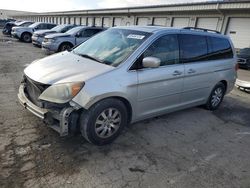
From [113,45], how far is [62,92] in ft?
4.64

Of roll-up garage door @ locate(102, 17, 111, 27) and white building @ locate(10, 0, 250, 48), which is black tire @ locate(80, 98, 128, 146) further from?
roll-up garage door @ locate(102, 17, 111, 27)

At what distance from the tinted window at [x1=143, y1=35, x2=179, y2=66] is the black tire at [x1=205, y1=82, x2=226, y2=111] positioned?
1.66 m

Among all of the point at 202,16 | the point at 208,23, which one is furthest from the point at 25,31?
the point at 208,23

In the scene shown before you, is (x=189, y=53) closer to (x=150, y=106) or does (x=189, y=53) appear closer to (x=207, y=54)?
(x=207, y=54)

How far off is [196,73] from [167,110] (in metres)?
1.00

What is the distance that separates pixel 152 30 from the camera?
13.5 feet

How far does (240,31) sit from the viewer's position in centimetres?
1673

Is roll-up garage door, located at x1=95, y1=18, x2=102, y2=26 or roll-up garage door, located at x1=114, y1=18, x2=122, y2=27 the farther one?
roll-up garage door, located at x1=95, y1=18, x2=102, y2=26

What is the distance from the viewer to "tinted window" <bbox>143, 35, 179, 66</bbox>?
3.89m

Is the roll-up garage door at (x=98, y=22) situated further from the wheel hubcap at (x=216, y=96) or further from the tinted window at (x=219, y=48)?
the wheel hubcap at (x=216, y=96)

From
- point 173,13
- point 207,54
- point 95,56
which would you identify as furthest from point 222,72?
point 173,13

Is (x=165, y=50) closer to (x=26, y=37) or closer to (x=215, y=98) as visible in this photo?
(x=215, y=98)

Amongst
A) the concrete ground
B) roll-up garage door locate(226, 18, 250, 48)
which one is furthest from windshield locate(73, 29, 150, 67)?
roll-up garage door locate(226, 18, 250, 48)

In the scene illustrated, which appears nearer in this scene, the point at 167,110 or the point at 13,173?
the point at 13,173
